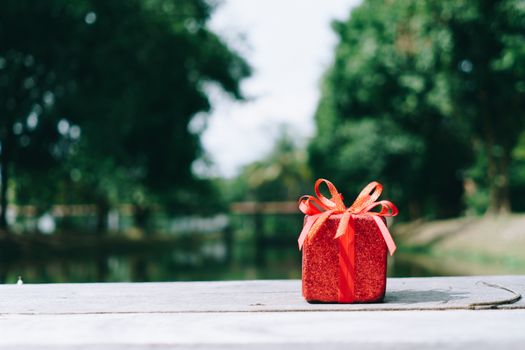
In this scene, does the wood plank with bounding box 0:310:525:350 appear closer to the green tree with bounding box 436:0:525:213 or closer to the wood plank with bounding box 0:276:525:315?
the wood plank with bounding box 0:276:525:315

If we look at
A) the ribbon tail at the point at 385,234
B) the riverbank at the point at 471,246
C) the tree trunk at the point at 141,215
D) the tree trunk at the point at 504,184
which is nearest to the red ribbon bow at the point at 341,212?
the ribbon tail at the point at 385,234

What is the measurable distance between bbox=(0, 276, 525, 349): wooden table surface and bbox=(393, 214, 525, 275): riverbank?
1223 centimetres

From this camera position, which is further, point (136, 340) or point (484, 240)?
point (484, 240)

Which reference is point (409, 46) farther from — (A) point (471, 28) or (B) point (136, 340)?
(B) point (136, 340)

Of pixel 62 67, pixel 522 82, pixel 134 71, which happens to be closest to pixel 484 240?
pixel 522 82

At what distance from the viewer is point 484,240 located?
22312 mm

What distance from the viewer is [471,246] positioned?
22.8 metres

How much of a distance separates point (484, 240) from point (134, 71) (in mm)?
12646

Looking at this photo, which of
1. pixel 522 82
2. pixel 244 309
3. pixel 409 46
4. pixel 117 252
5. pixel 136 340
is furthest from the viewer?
pixel 117 252

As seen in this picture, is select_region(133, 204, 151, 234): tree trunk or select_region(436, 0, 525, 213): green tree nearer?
select_region(436, 0, 525, 213): green tree

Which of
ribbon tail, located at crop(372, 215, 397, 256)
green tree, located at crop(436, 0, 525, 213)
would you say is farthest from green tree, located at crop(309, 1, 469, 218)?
ribbon tail, located at crop(372, 215, 397, 256)

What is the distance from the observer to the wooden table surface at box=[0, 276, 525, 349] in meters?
2.96

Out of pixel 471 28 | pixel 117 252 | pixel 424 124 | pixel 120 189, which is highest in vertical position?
pixel 471 28

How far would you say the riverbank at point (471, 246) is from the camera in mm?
17828
